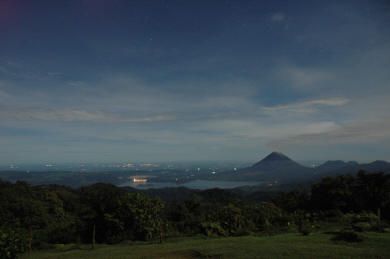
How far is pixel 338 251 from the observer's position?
14.0 meters

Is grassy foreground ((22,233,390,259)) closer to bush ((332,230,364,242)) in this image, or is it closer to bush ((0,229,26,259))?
bush ((332,230,364,242))

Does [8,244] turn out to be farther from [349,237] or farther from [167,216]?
[167,216]

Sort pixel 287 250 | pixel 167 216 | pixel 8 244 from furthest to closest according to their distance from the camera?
pixel 167 216, pixel 287 250, pixel 8 244

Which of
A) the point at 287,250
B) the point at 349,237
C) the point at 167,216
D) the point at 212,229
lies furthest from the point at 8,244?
the point at 167,216

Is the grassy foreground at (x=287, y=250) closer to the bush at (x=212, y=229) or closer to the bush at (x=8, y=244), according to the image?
the bush at (x=8, y=244)

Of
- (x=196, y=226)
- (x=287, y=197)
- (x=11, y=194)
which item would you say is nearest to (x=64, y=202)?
(x=11, y=194)

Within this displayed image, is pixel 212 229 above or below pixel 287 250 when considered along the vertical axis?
below

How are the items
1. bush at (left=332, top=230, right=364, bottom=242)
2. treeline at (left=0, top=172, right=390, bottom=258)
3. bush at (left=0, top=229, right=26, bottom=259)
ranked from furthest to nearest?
treeline at (left=0, top=172, right=390, bottom=258), bush at (left=332, top=230, right=364, bottom=242), bush at (left=0, top=229, right=26, bottom=259)

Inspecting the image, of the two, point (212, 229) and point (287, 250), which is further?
point (212, 229)

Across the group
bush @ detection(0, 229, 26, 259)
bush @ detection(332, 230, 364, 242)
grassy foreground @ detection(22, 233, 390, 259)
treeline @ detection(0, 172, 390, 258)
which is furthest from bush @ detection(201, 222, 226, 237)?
bush @ detection(0, 229, 26, 259)

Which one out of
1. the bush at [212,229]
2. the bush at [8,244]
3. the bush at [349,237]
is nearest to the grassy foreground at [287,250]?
the bush at [349,237]

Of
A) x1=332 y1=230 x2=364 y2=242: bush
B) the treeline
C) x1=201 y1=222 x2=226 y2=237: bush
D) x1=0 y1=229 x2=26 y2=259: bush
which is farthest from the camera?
the treeline

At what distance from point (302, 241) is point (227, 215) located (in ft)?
45.0

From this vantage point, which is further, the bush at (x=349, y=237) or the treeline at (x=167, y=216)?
the treeline at (x=167, y=216)
